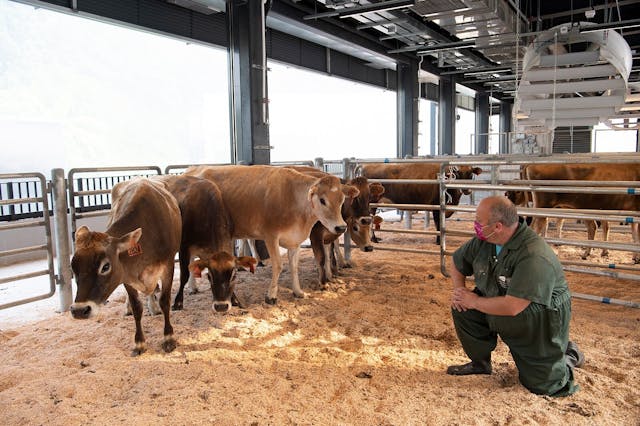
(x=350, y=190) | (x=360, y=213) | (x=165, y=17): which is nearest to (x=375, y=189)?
(x=360, y=213)

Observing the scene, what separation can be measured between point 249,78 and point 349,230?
3000 millimetres

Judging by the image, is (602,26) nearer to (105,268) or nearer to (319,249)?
(319,249)

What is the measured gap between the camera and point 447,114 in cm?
1684

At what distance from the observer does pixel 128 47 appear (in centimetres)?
990

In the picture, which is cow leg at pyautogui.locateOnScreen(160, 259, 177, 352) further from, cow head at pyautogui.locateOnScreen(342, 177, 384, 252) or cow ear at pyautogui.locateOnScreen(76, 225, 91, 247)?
cow head at pyautogui.locateOnScreen(342, 177, 384, 252)

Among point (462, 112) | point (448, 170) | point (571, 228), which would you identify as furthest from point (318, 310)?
point (462, 112)

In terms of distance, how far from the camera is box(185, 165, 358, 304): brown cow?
17.2 ft

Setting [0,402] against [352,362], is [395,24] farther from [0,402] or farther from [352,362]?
[0,402]

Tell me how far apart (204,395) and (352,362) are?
1.10 meters

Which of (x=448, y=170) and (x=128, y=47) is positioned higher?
(x=128, y=47)

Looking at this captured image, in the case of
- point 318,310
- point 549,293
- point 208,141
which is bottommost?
point 318,310

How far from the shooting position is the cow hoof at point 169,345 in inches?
152

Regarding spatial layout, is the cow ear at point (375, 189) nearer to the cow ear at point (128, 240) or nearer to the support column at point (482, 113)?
the cow ear at point (128, 240)

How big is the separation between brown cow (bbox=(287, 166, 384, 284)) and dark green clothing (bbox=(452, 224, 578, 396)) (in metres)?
2.94
